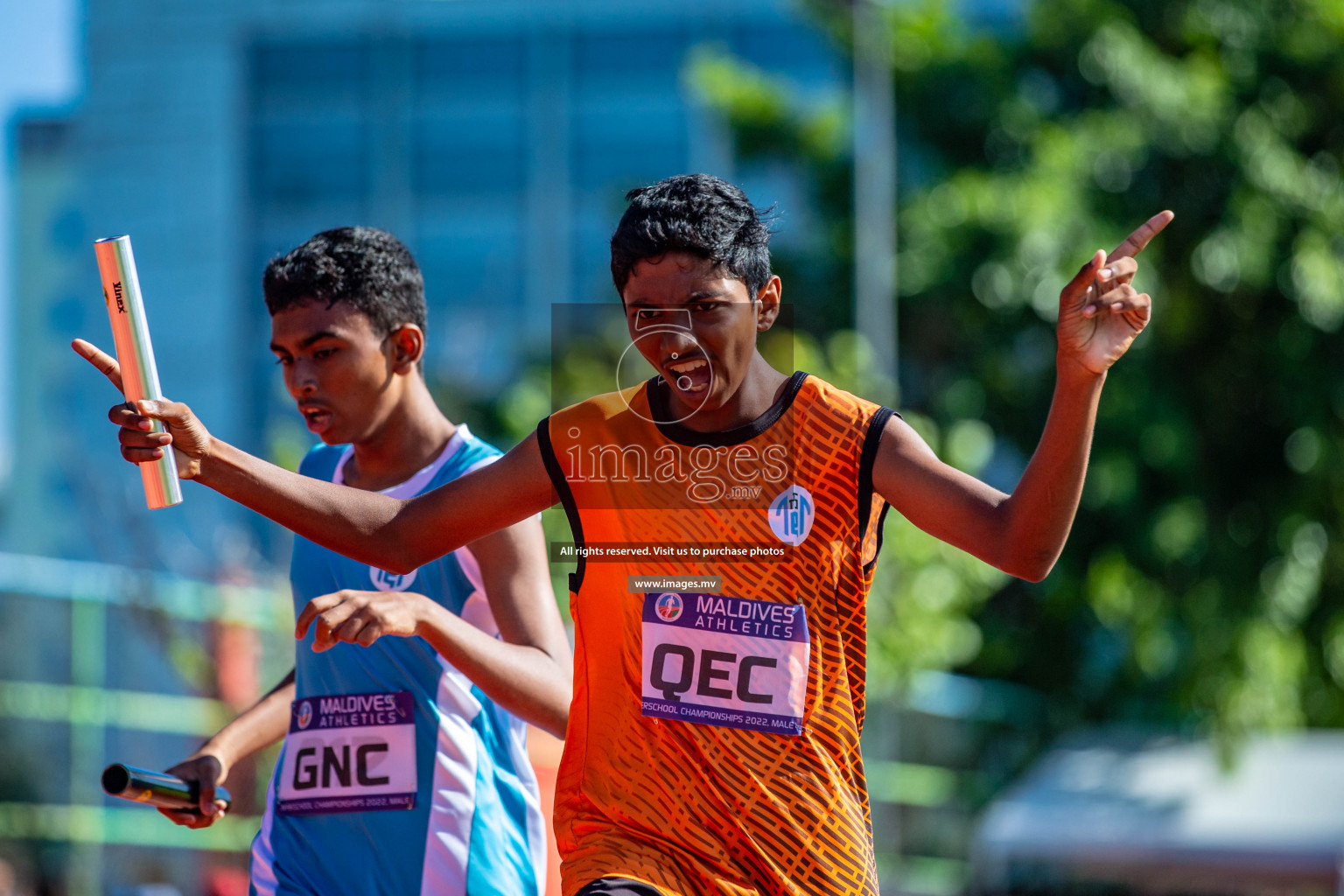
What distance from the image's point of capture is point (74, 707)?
36.4 feet

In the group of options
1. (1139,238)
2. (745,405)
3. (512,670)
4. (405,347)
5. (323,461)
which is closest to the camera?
(1139,238)

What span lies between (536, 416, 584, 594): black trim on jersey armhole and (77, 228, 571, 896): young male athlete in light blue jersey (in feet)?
1.52

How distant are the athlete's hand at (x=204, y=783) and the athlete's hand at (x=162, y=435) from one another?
1.06 metres

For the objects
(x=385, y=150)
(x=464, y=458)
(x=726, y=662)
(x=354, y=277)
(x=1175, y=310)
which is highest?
(x=385, y=150)

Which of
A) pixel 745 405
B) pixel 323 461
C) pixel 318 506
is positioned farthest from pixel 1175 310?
pixel 318 506

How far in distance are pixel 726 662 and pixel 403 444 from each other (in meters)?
1.20

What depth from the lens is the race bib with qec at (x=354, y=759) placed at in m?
3.47

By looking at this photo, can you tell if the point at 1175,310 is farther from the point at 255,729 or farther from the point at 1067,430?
the point at 1067,430

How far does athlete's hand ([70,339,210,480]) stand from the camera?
2.62 meters

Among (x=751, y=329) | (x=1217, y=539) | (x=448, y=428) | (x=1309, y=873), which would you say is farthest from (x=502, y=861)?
(x=1309, y=873)

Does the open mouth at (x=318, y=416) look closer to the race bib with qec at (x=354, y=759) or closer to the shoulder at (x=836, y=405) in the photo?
the race bib with qec at (x=354, y=759)

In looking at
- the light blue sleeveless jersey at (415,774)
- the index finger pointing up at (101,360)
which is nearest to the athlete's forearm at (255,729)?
the light blue sleeveless jersey at (415,774)

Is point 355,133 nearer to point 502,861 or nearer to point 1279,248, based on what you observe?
point 1279,248

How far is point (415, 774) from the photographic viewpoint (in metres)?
3.47
